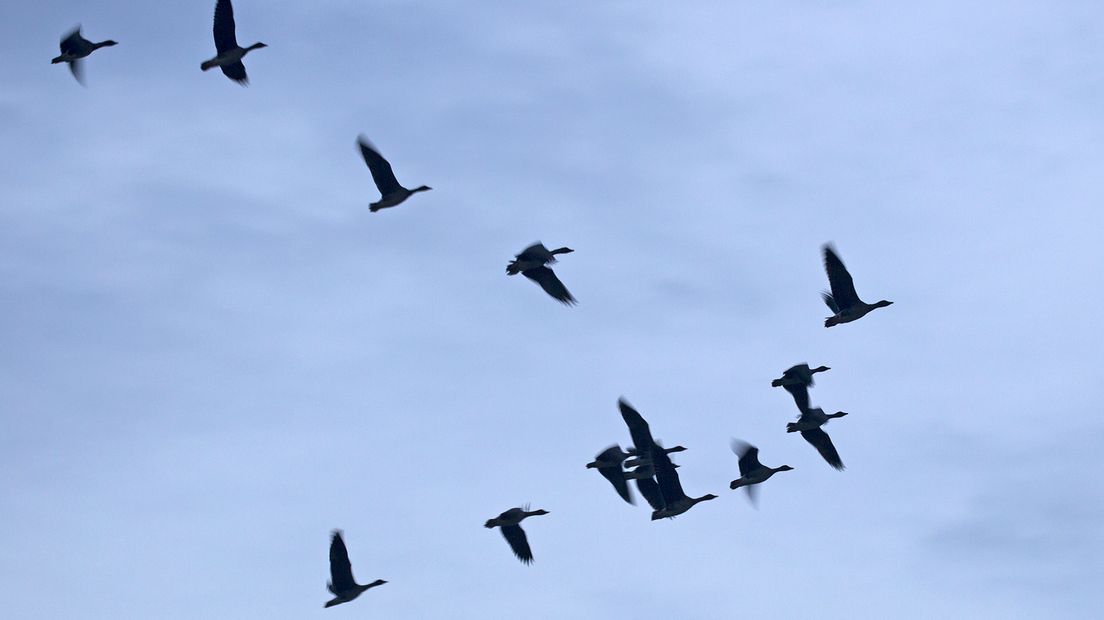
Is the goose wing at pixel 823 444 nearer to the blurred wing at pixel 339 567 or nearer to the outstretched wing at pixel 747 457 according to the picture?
the outstretched wing at pixel 747 457

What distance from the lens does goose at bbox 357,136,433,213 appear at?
51031 millimetres

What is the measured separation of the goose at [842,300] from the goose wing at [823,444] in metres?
3.81

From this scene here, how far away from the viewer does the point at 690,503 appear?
57812mm

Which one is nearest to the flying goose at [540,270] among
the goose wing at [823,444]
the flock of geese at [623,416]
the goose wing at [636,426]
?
the flock of geese at [623,416]

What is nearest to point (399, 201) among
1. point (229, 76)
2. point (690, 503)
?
point (229, 76)

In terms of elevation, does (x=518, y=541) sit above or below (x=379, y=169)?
below

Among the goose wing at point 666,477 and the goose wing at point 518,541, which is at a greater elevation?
the goose wing at point 666,477

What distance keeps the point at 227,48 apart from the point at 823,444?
20851mm

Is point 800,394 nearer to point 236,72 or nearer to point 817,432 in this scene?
point 817,432

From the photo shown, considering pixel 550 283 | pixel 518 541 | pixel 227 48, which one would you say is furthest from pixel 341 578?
pixel 227 48

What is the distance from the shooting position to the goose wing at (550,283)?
52.3 metres

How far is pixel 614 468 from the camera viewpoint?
56.0m

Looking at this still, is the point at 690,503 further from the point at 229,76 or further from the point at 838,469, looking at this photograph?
the point at 229,76

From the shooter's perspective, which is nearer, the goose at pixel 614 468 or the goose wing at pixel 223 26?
the goose wing at pixel 223 26
